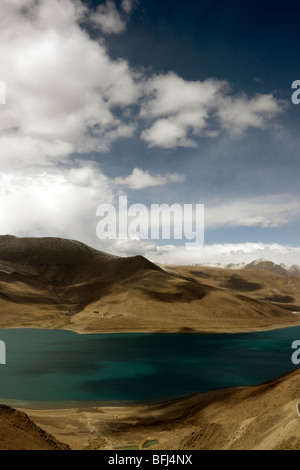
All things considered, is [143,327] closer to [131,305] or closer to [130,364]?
[131,305]

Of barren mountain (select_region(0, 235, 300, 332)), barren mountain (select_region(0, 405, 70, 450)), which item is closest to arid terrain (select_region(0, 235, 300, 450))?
barren mountain (select_region(0, 405, 70, 450))

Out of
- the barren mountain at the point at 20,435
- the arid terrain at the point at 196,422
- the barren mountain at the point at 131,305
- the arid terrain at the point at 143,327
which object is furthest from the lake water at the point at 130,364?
the barren mountain at the point at 20,435

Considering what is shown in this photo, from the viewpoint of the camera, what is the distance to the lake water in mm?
43281

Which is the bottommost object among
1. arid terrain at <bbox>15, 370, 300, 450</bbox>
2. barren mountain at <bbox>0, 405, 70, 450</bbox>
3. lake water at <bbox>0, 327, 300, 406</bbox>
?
lake water at <bbox>0, 327, 300, 406</bbox>

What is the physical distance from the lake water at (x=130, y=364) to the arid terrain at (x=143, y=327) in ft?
21.1

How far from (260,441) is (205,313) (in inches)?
3990

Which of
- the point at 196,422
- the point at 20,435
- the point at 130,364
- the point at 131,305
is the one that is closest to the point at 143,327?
the point at 131,305

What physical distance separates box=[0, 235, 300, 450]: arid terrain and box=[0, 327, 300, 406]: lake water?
6437mm

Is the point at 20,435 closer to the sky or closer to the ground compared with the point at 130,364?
closer to the sky

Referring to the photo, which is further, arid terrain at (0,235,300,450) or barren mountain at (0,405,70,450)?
arid terrain at (0,235,300,450)

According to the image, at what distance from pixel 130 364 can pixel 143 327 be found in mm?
47068

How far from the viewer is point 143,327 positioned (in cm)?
10694

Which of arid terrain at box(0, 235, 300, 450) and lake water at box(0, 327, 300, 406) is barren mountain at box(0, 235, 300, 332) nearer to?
arid terrain at box(0, 235, 300, 450)
